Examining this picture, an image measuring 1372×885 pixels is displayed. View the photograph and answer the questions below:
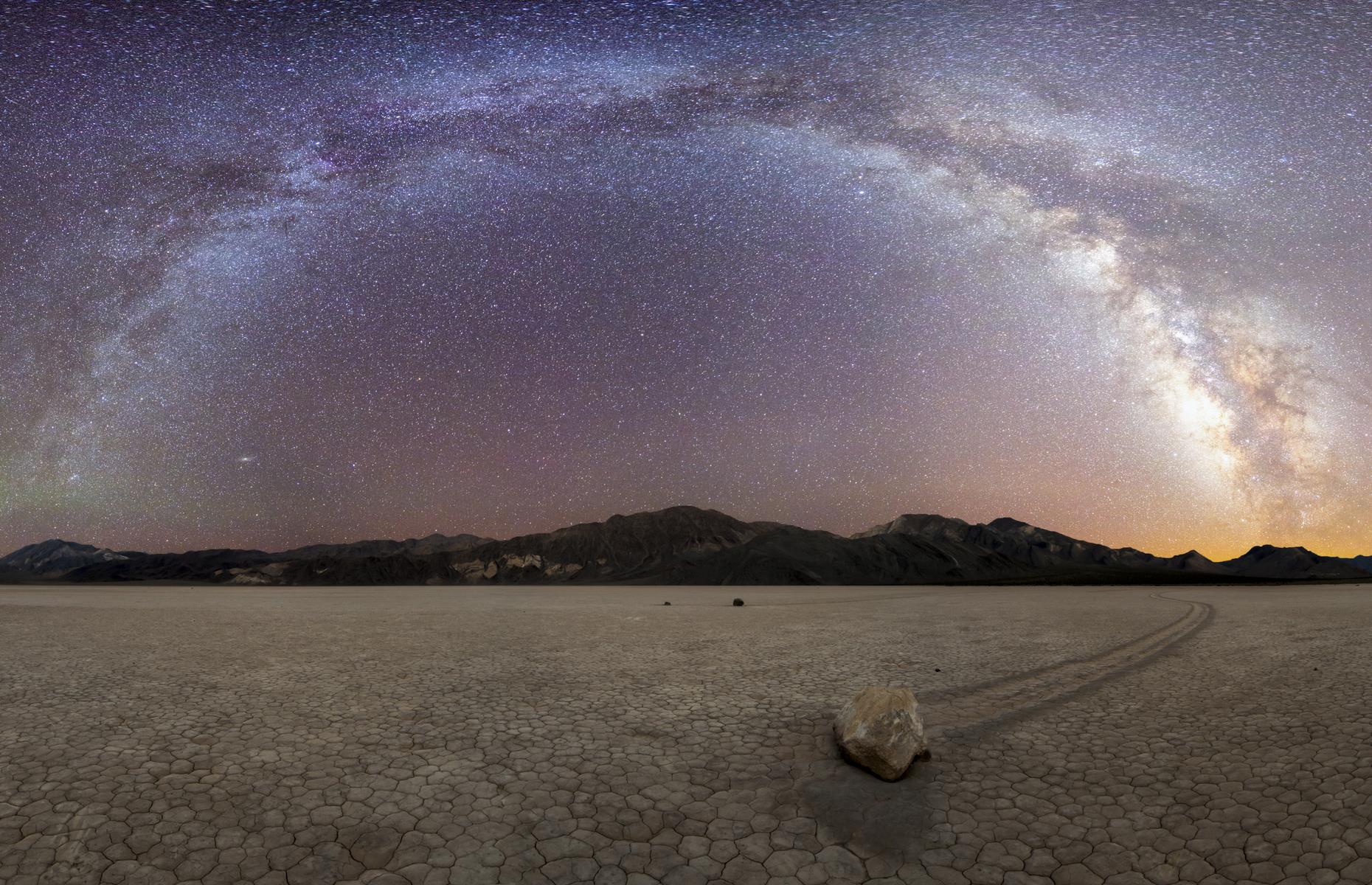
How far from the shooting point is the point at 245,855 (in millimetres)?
5684

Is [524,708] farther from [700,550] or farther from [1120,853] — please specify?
[700,550]

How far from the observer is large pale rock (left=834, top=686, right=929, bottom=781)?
23.3ft

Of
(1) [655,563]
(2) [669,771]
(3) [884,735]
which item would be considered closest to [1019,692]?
(3) [884,735]

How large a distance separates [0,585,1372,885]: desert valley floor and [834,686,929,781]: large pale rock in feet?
0.61

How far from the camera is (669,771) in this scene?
24.4 ft

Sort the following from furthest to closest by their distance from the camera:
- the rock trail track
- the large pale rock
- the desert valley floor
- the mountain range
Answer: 1. the mountain range
2. the rock trail track
3. the large pale rock
4. the desert valley floor

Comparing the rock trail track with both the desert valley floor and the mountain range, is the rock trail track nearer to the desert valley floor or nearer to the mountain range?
the desert valley floor

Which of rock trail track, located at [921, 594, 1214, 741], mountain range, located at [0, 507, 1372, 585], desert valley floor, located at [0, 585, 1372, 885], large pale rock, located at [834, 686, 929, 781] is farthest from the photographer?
mountain range, located at [0, 507, 1372, 585]

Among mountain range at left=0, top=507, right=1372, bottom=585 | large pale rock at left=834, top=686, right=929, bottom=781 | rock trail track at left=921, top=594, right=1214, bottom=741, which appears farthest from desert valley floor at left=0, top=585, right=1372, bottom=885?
mountain range at left=0, top=507, right=1372, bottom=585

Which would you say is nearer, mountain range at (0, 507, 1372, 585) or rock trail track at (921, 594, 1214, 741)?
rock trail track at (921, 594, 1214, 741)

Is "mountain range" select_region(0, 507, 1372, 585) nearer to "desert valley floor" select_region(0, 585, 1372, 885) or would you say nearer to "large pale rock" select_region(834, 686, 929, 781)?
"desert valley floor" select_region(0, 585, 1372, 885)

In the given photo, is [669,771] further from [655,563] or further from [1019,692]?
[655,563]

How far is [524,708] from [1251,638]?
18.5m

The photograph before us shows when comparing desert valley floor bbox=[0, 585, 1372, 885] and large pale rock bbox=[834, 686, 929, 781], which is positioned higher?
large pale rock bbox=[834, 686, 929, 781]
